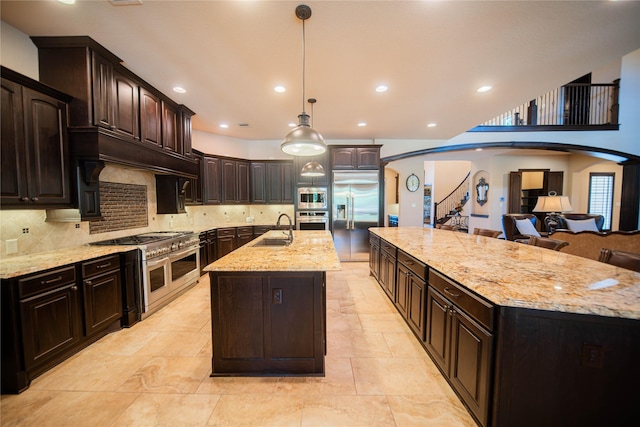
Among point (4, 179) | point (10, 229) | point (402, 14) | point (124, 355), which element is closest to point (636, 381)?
point (402, 14)

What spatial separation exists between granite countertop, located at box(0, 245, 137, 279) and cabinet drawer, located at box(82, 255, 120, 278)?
2.3 inches

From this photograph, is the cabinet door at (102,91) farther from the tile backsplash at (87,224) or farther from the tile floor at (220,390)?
the tile floor at (220,390)

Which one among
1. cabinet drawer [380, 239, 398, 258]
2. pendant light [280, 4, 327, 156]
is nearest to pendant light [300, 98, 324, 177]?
pendant light [280, 4, 327, 156]

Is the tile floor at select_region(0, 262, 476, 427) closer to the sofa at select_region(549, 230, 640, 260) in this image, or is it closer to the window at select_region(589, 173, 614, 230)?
the sofa at select_region(549, 230, 640, 260)

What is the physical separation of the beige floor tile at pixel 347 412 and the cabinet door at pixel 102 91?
3.27m

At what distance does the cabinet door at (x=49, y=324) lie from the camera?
1.77 meters

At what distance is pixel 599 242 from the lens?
356 centimetres

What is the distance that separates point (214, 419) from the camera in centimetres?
152

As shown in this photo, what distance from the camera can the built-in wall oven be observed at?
529cm

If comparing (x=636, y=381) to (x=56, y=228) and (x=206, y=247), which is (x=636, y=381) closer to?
(x=56, y=228)

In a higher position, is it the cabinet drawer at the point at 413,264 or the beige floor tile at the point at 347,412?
the cabinet drawer at the point at 413,264

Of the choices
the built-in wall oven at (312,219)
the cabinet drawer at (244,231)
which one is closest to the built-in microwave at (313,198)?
the built-in wall oven at (312,219)

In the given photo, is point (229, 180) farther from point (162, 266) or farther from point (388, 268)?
point (388, 268)

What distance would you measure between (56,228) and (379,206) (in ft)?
16.6
